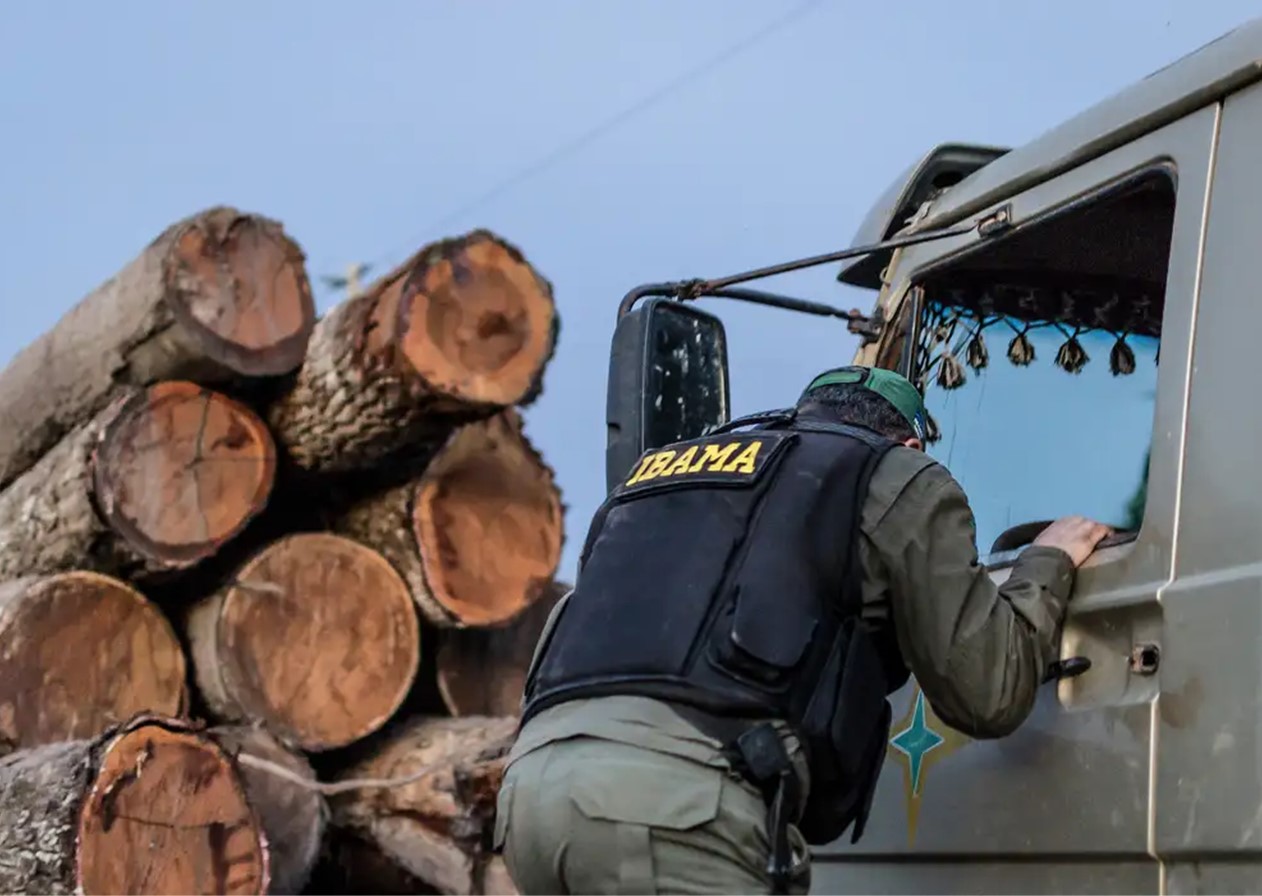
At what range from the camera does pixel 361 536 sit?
16.9 feet

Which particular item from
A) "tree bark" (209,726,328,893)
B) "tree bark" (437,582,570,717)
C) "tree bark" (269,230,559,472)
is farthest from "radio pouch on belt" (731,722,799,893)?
"tree bark" (437,582,570,717)

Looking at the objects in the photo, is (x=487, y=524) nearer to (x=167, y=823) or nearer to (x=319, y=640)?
(x=319, y=640)

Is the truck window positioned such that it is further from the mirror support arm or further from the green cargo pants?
the green cargo pants

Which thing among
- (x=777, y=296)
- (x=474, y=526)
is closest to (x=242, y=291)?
(x=474, y=526)

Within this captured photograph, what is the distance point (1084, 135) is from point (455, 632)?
10.7ft

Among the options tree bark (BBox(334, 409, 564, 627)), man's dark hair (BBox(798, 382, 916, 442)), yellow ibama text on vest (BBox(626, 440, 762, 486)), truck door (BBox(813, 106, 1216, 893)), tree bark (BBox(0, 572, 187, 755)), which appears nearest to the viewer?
truck door (BBox(813, 106, 1216, 893))

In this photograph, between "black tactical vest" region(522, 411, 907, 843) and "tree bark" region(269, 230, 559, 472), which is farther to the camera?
"tree bark" region(269, 230, 559, 472)

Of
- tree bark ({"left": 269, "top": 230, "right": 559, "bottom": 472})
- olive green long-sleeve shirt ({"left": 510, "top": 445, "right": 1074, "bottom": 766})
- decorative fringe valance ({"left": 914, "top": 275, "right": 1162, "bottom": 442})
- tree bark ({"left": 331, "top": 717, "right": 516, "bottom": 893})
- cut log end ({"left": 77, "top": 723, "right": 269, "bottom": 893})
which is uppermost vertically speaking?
tree bark ({"left": 269, "top": 230, "right": 559, "bottom": 472})

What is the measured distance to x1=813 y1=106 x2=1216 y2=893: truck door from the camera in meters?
1.99

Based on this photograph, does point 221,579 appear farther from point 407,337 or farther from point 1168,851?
point 1168,851

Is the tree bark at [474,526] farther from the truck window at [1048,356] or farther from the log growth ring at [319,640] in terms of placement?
the truck window at [1048,356]

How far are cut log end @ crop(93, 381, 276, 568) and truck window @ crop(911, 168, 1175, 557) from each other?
8.77ft

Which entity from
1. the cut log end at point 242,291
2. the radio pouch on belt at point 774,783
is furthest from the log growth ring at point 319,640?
the radio pouch on belt at point 774,783

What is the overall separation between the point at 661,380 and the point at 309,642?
8.17 feet
